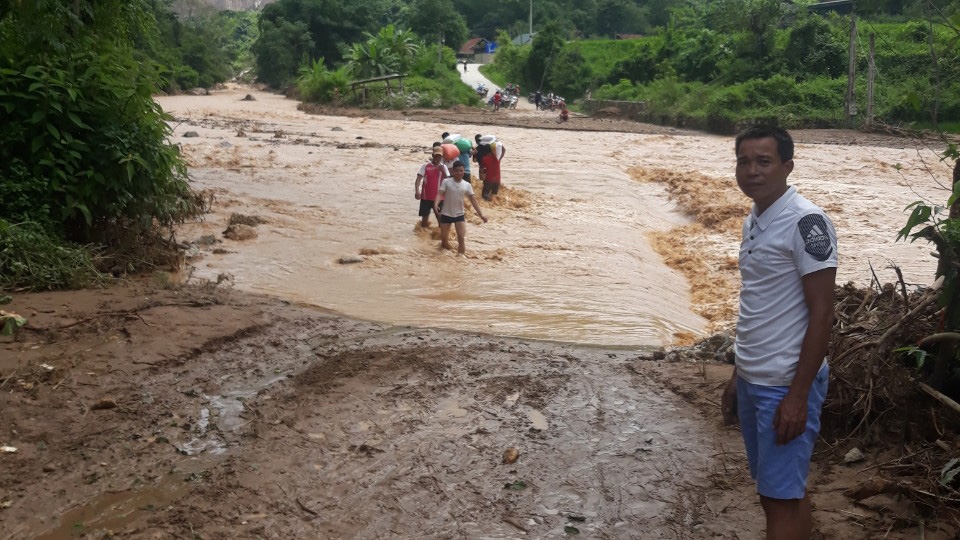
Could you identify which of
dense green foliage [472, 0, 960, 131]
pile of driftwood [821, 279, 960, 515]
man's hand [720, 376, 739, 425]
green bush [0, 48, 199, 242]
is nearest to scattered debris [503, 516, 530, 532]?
man's hand [720, 376, 739, 425]

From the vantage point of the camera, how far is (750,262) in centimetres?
296

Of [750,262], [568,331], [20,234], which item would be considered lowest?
[568,331]

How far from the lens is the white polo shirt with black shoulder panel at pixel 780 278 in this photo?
9.09 ft

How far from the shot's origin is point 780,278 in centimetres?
288

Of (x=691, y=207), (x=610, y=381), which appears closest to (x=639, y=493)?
(x=610, y=381)

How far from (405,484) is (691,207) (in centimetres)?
1236

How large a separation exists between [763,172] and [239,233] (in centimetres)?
885

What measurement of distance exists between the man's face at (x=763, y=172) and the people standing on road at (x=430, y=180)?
7.80 metres

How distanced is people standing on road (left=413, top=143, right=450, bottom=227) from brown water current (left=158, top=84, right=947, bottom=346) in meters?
0.36

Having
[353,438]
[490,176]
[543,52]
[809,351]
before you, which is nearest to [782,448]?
[809,351]

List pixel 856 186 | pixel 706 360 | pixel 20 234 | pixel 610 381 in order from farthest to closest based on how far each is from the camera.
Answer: pixel 856 186 → pixel 20 234 → pixel 706 360 → pixel 610 381

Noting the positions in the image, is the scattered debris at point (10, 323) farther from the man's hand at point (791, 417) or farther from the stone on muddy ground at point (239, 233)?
the stone on muddy ground at point (239, 233)

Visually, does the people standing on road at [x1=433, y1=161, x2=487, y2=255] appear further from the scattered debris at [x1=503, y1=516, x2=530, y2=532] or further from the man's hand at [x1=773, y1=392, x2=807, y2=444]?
the man's hand at [x1=773, y1=392, x2=807, y2=444]

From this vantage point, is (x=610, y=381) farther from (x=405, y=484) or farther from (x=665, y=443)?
(x=405, y=484)
